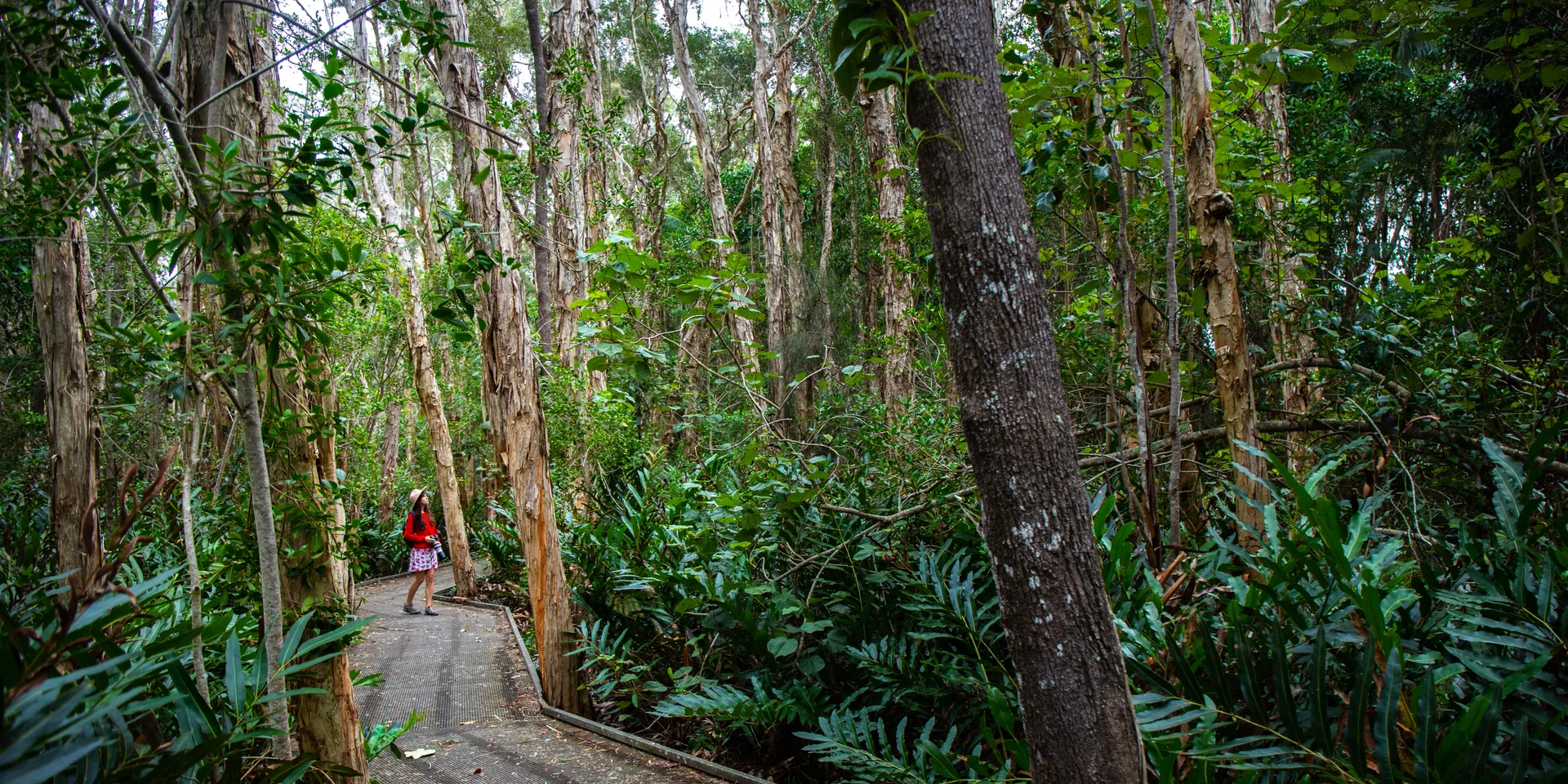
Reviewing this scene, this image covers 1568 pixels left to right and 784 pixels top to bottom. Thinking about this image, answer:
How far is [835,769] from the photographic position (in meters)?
4.53

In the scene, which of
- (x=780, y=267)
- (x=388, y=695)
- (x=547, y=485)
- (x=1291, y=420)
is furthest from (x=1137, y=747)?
(x=780, y=267)

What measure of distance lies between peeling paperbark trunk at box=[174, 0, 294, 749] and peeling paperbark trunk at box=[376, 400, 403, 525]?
14.0m

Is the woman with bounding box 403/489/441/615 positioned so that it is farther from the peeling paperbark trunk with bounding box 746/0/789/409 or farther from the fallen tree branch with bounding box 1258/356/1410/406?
the fallen tree branch with bounding box 1258/356/1410/406

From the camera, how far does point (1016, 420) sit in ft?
6.39

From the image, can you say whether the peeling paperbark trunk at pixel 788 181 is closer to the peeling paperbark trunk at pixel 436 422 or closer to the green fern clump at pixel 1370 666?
the peeling paperbark trunk at pixel 436 422

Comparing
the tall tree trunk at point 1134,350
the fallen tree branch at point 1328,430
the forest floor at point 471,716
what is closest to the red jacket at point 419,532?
the forest floor at point 471,716

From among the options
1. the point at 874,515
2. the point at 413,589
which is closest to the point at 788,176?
the point at 413,589

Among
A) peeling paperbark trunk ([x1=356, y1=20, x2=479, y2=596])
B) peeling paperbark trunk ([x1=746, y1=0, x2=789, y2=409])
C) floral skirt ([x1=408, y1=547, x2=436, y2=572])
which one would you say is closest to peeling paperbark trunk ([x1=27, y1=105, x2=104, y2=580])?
floral skirt ([x1=408, y1=547, x2=436, y2=572])

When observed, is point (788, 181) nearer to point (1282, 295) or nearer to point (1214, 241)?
point (1282, 295)

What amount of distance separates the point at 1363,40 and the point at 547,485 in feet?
18.3

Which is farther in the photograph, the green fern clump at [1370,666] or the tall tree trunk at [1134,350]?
the tall tree trunk at [1134,350]

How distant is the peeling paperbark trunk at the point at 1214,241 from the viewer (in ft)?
11.1

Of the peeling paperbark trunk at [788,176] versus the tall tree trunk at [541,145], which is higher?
the peeling paperbark trunk at [788,176]

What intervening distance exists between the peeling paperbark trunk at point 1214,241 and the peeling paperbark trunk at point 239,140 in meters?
3.57
